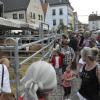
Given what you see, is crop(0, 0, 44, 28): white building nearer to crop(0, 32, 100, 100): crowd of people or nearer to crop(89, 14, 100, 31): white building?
crop(0, 32, 100, 100): crowd of people

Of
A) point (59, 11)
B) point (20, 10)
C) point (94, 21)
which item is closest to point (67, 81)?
point (20, 10)

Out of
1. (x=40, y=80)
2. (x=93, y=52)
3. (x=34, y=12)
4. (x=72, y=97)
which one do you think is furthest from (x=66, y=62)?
(x=34, y=12)

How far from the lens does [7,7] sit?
71562mm

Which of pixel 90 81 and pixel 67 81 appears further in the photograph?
pixel 67 81

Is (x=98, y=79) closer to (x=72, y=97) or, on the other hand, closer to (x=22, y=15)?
(x=72, y=97)

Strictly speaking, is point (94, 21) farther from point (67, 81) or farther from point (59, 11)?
point (67, 81)

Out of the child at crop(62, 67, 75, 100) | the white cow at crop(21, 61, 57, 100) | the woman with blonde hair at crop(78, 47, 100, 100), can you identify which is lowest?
the child at crop(62, 67, 75, 100)

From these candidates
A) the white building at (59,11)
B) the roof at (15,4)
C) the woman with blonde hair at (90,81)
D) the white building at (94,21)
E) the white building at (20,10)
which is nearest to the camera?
the woman with blonde hair at (90,81)

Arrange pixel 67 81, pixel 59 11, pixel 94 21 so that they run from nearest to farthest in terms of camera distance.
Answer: pixel 67 81 → pixel 59 11 → pixel 94 21

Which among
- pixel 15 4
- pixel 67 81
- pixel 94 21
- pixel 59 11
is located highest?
pixel 59 11

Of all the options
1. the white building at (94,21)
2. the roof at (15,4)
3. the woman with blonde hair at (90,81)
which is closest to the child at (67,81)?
the woman with blonde hair at (90,81)

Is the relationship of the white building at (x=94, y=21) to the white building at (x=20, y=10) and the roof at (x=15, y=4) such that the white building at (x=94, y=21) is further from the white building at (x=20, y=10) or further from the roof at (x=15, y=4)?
the roof at (x=15, y=4)

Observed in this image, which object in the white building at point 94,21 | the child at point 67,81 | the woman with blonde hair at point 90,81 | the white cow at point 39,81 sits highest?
the white building at point 94,21

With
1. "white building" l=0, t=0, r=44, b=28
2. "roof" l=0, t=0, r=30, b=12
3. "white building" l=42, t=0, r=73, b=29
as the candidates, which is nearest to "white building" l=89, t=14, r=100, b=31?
"white building" l=42, t=0, r=73, b=29
